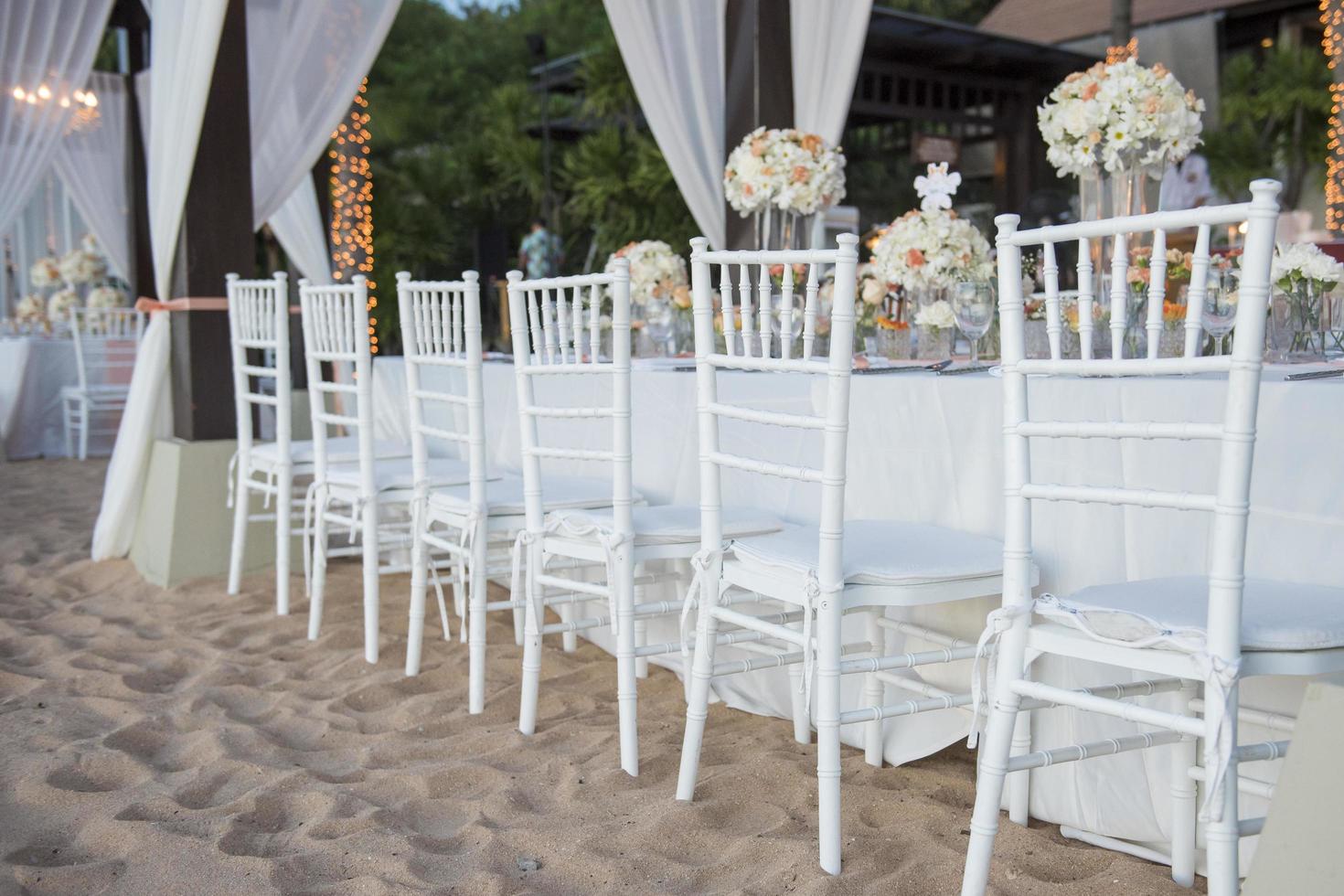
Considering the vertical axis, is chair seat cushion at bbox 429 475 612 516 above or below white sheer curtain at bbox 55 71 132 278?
below

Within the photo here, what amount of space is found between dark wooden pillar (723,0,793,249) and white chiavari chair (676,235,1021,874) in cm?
235

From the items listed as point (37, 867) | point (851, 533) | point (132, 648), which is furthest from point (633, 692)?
point (132, 648)

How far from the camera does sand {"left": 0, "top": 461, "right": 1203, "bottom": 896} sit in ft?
6.42

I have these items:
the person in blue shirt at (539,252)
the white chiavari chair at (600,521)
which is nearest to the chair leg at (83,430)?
the person in blue shirt at (539,252)

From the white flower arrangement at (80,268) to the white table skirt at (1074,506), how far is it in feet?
26.4

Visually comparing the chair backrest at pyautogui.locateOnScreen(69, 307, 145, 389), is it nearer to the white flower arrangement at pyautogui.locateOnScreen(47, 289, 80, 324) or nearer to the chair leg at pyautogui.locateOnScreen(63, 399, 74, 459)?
the chair leg at pyautogui.locateOnScreen(63, 399, 74, 459)

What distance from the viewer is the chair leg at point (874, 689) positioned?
2.38 m

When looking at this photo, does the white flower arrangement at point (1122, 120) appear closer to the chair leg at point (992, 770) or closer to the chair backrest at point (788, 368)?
the chair backrest at point (788, 368)

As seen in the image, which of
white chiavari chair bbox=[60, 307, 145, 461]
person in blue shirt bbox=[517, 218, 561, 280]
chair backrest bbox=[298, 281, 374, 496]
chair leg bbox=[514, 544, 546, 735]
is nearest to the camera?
chair leg bbox=[514, 544, 546, 735]

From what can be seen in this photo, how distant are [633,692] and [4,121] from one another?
4.51 m

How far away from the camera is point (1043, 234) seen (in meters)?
1.65

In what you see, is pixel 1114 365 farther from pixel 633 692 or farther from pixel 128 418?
pixel 128 418

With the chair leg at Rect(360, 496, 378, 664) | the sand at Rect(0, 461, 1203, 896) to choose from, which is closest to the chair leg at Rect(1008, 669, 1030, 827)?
the sand at Rect(0, 461, 1203, 896)

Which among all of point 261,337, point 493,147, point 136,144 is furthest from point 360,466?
point 493,147
